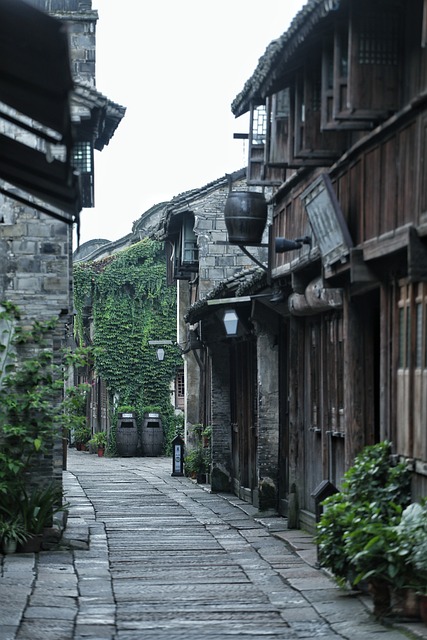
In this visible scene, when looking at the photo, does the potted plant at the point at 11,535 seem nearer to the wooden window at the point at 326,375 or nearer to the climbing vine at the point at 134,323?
the wooden window at the point at 326,375

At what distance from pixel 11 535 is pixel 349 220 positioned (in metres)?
5.17

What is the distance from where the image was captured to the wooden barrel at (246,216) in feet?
55.8

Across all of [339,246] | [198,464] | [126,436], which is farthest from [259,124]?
[126,436]

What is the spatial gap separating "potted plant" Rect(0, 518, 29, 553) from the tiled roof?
5598mm

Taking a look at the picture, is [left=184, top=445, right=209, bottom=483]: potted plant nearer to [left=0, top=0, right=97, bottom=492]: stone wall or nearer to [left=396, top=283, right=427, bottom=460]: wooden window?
[left=0, top=0, right=97, bottom=492]: stone wall

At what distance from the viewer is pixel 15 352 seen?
14.7 meters

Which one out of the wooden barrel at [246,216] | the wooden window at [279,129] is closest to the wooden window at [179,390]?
the wooden barrel at [246,216]

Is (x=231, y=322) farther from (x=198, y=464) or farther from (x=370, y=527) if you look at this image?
(x=370, y=527)

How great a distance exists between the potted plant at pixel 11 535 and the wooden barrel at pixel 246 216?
5.41 m

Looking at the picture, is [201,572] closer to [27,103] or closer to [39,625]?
[39,625]

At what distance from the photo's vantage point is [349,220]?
12219mm

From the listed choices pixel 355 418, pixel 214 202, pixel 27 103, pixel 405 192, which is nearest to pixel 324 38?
pixel 405 192

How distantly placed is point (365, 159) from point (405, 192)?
4.98 ft

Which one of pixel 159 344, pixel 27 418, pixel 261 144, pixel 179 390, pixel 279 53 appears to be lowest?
pixel 179 390
